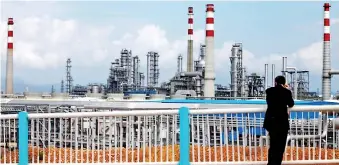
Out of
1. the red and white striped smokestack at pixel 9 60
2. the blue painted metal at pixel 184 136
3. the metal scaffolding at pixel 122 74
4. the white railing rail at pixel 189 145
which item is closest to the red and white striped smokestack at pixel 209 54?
the metal scaffolding at pixel 122 74

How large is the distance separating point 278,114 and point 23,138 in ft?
12.1

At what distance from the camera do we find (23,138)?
753 cm

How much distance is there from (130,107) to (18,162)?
11853mm

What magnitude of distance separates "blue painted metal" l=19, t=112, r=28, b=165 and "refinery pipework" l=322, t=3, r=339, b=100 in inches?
1113

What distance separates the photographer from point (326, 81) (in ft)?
110

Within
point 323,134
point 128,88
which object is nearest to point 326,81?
point 128,88

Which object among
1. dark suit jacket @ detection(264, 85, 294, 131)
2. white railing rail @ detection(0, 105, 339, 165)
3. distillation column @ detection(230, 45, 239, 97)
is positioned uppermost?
distillation column @ detection(230, 45, 239, 97)

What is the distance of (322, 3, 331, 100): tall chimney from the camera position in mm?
32875

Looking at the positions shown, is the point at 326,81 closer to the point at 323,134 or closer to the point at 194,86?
the point at 194,86

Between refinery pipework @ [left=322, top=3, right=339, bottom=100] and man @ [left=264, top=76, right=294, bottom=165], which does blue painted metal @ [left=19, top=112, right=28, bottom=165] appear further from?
refinery pipework @ [left=322, top=3, right=339, bottom=100]

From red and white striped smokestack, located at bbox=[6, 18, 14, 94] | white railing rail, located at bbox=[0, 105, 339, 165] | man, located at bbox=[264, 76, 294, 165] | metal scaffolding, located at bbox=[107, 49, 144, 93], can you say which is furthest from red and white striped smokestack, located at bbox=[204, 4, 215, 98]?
man, located at bbox=[264, 76, 294, 165]

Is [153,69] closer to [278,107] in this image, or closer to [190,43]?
[190,43]

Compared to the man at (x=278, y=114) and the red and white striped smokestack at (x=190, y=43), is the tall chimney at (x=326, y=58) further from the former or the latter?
the man at (x=278, y=114)

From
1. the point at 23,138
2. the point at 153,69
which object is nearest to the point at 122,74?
the point at 153,69
